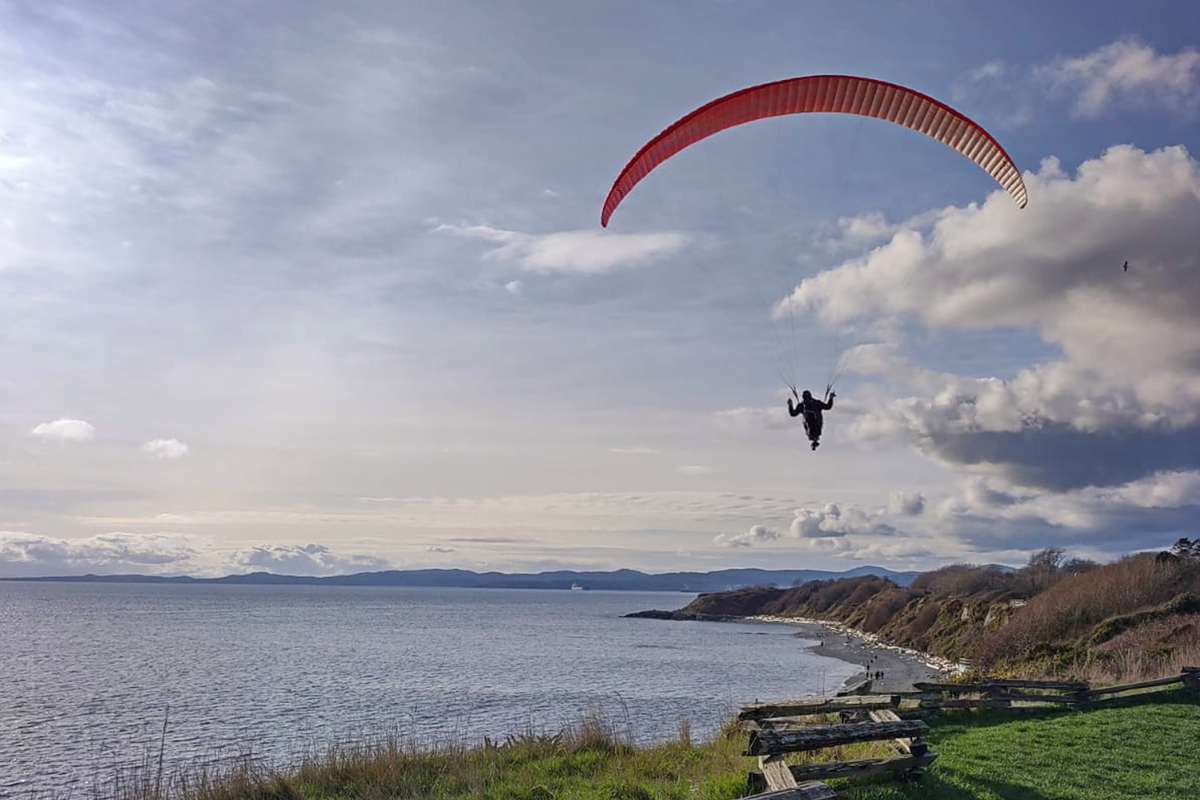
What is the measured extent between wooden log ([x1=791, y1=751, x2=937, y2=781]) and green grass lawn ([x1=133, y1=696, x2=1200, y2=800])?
22 centimetres

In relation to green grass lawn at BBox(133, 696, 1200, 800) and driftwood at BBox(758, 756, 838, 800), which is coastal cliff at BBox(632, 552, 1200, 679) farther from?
driftwood at BBox(758, 756, 838, 800)

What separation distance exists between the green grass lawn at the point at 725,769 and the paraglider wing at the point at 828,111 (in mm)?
9643

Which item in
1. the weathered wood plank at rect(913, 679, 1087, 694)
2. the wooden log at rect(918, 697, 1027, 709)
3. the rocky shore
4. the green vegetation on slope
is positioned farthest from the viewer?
the rocky shore

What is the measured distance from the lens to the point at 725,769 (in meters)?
13.0

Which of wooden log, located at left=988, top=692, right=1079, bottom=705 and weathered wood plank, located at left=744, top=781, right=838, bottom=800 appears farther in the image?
wooden log, located at left=988, top=692, right=1079, bottom=705

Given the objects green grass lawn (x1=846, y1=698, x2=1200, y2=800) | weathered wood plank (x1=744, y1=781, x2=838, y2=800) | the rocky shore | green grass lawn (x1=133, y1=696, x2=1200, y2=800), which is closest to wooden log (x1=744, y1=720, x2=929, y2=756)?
green grass lawn (x1=133, y1=696, x2=1200, y2=800)

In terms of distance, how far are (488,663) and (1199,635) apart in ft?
120

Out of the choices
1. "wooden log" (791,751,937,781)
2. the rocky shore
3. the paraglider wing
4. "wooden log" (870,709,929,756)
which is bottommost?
the rocky shore

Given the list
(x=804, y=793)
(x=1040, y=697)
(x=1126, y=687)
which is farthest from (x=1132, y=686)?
(x=804, y=793)

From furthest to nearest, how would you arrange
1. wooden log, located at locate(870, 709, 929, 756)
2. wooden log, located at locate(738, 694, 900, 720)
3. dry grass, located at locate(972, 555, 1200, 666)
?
dry grass, located at locate(972, 555, 1200, 666)
wooden log, located at locate(738, 694, 900, 720)
wooden log, located at locate(870, 709, 929, 756)

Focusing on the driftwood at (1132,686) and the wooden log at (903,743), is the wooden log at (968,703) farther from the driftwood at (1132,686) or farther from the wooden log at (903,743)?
the wooden log at (903,743)

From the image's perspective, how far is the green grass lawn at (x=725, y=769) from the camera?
11211 mm

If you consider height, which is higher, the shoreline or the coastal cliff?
the coastal cliff

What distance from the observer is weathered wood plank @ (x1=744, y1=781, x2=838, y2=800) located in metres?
8.90
